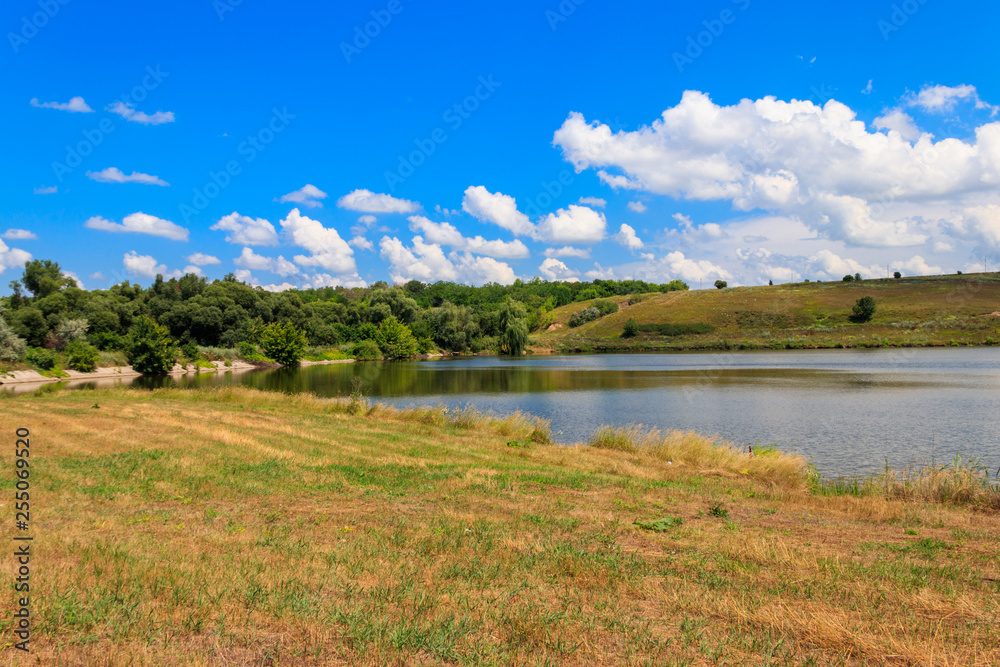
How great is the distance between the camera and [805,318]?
99.0 meters

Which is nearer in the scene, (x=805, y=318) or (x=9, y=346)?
(x=9, y=346)

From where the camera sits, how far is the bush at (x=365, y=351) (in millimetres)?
96500

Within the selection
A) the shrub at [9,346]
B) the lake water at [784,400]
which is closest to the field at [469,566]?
the lake water at [784,400]

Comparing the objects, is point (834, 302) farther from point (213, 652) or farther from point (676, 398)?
point (213, 652)

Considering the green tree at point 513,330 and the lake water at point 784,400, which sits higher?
the green tree at point 513,330

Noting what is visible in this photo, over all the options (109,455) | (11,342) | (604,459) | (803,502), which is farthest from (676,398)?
(11,342)

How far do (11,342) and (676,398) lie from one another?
191ft

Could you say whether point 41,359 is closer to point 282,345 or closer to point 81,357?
point 81,357

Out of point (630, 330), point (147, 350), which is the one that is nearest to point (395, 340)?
point (147, 350)

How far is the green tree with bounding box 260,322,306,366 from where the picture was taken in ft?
267

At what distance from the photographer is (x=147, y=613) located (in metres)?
4.69

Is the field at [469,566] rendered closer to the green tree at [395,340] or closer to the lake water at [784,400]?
the lake water at [784,400]

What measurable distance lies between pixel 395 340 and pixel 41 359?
5320cm

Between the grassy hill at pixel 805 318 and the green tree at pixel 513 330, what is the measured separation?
7.68 m
